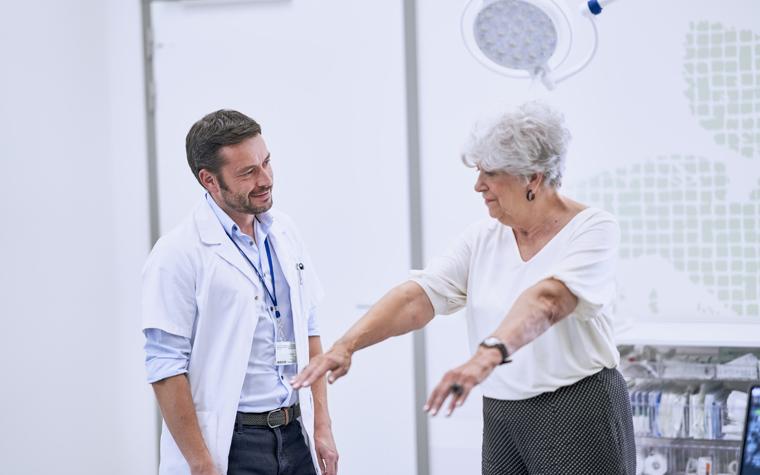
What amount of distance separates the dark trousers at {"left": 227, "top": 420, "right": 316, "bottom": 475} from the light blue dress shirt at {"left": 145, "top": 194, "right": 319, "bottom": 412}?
51 millimetres

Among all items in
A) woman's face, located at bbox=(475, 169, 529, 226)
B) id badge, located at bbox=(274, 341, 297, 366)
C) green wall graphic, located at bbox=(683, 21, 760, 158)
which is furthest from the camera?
green wall graphic, located at bbox=(683, 21, 760, 158)

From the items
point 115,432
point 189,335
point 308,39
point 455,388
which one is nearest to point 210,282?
point 189,335

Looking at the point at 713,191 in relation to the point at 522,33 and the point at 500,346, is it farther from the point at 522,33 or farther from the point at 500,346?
the point at 500,346

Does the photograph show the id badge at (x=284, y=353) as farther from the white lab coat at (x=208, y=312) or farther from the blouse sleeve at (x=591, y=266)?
the blouse sleeve at (x=591, y=266)

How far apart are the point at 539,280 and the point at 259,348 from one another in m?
0.64

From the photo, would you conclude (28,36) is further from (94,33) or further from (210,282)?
(210,282)

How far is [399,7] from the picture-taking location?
10.6 ft

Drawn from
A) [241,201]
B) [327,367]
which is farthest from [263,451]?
[241,201]

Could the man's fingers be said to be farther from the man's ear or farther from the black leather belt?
the man's ear

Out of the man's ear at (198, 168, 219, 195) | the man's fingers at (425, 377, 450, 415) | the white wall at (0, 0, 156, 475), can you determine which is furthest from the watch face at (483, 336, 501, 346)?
the white wall at (0, 0, 156, 475)

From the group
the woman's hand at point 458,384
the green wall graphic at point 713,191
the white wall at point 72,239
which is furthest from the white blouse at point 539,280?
the white wall at point 72,239

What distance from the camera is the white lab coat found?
1824 millimetres

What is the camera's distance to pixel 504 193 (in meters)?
1.67

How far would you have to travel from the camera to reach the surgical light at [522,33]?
2.06 meters
